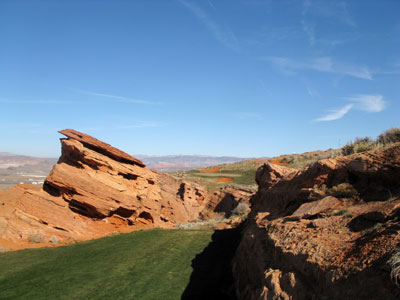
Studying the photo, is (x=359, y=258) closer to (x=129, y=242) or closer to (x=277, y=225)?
(x=277, y=225)

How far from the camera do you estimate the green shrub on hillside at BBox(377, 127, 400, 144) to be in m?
14.4

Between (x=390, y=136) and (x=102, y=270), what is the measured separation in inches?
638

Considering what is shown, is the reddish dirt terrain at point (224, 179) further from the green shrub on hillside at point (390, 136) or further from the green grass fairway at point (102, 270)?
the green shrub on hillside at point (390, 136)

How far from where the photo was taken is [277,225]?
→ 9.17 m

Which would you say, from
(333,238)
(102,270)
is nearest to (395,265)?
(333,238)

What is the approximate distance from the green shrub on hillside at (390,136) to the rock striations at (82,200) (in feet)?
60.7

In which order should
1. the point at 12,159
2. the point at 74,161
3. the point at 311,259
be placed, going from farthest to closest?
the point at 12,159 → the point at 74,161 → the point at 311,259

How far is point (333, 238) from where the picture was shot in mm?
6457

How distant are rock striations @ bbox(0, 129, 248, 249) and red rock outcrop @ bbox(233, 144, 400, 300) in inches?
502

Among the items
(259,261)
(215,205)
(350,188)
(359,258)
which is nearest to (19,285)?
(259,261)

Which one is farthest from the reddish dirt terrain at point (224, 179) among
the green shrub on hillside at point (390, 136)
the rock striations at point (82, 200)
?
the green shrub on hillside at point (390, 136)

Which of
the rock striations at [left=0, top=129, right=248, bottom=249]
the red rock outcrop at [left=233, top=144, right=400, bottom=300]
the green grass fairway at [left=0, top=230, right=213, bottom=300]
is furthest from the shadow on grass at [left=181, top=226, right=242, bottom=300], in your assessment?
the rock striations at [left=0, top=129, right=248, bottom=249]

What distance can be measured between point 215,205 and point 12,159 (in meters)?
209

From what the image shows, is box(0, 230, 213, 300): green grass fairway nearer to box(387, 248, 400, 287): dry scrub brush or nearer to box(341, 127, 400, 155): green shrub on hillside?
box(387, 248, 400, 287): dry scrub brush
